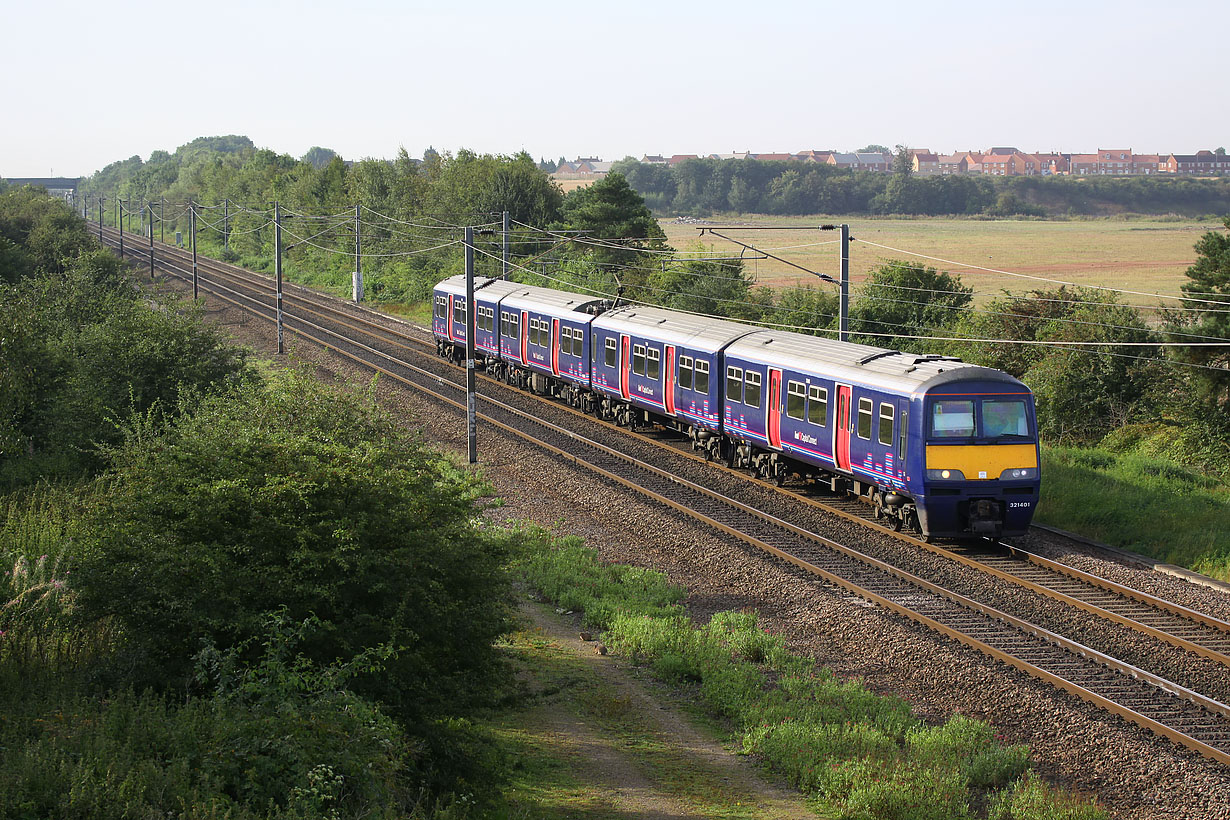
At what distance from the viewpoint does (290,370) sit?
15281mm

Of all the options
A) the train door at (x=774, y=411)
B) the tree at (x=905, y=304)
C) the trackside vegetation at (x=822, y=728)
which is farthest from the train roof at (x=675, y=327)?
the tree at (x=905, y=304)

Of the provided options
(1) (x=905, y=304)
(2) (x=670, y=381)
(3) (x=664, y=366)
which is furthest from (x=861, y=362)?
(1) (x=905, y=304)

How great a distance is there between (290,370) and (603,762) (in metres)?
7.02

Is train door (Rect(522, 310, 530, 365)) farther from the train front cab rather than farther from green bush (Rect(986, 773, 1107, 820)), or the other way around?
green bush (Rect(986, 773, 1107, 820))

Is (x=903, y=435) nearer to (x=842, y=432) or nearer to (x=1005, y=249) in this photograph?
(x=842, y=432)

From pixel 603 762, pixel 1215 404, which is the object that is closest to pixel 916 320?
pixel 1215 404

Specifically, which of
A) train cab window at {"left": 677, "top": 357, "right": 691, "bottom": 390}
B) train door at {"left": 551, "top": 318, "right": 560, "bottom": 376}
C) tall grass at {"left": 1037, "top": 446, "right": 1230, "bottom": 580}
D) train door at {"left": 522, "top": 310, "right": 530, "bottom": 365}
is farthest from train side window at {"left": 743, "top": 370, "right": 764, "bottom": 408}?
train door at {"left": 522, "top": 310, "right": 530, "bottom": 365}

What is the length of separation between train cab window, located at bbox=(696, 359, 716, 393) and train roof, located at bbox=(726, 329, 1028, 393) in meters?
1.05

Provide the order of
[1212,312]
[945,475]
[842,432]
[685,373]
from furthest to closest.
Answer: [685,373], [1212,312], [842,432], [945,475]

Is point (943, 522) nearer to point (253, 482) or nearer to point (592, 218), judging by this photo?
point (253, 482)

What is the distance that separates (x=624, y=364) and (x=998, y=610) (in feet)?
51.2

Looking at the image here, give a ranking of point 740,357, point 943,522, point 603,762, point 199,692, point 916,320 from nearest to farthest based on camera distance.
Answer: point 199,692
point 603,762
point 943,522
point 740,357
point 916,320

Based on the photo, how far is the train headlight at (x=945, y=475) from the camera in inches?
742

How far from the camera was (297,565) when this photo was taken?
1037cm
